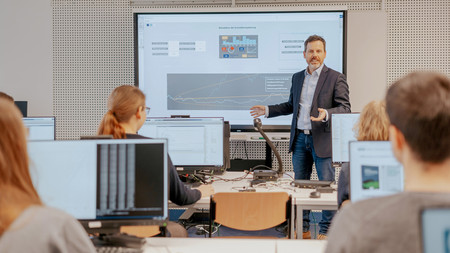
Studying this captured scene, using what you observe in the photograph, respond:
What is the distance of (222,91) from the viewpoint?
4.75 m

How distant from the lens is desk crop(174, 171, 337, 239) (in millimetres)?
2596

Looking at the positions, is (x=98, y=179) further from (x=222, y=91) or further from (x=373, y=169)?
Answer: (x=222, y=91)

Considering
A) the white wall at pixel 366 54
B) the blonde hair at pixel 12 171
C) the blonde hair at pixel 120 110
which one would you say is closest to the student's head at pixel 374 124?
the blonde hair at pixel 120 110

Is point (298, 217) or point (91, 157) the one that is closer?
point (91, 157)

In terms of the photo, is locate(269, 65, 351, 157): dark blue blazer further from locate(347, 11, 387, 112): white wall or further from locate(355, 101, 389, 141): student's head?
locate(355, 101, 389, 141): student's head

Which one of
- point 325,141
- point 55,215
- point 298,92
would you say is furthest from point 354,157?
point 298,92

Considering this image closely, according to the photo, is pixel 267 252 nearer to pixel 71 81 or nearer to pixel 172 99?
pixel 172 99

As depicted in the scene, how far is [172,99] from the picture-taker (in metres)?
4.78

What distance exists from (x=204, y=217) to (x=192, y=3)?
2515mm

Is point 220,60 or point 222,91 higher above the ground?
point 220,60

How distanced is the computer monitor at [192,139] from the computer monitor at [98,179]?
1.37m

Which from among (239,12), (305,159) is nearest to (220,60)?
(239,12)

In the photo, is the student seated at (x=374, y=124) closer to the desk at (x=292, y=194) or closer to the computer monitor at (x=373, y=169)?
the computer monitor at (x=373, y=169)

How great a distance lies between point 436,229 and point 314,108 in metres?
3.13
